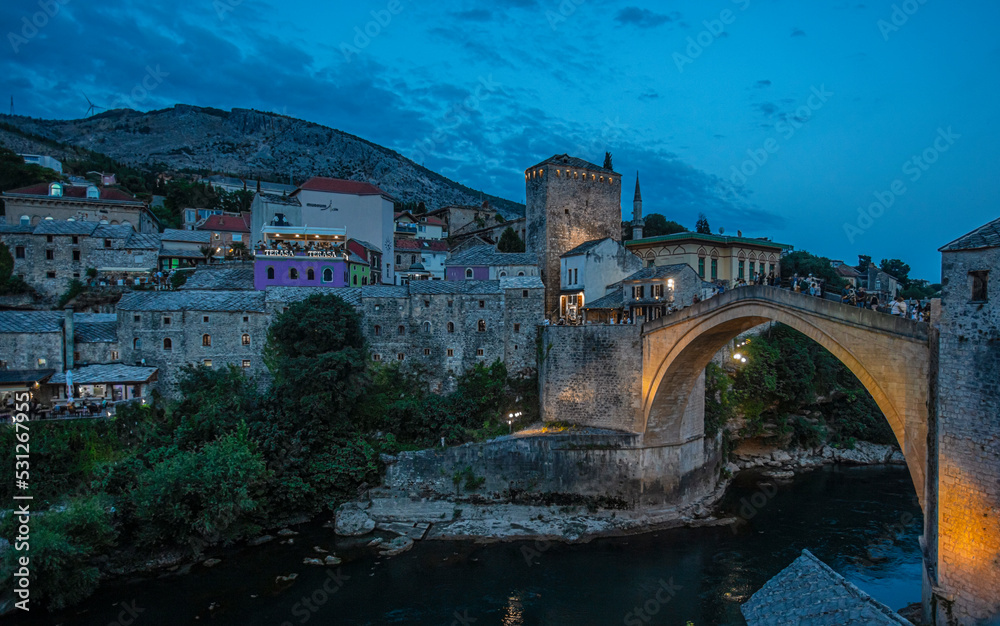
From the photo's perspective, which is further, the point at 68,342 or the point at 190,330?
the point at 190,330

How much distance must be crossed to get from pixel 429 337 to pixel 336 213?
1536 centimetres

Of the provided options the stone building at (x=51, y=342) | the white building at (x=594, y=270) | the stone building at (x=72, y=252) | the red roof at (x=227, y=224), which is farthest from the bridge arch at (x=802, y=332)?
the red roof at (x=227, y=224)

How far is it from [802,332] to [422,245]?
36500mm

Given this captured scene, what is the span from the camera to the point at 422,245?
49.2m

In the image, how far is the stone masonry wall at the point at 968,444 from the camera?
10.4m

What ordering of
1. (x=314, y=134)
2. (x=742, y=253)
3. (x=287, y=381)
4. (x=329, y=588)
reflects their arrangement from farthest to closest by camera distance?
(x=314, y=134) → (x=742, y=253) → (x=287, y=381) → (x=329, y=588)

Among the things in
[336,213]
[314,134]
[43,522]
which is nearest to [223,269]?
[336,213]

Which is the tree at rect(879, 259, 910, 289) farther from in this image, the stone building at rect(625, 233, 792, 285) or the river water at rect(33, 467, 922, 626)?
the river water at rect(33, 467, 922, 626)

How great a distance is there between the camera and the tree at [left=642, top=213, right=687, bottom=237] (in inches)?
2083

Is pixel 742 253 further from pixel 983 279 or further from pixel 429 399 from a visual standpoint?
pixel 983 279

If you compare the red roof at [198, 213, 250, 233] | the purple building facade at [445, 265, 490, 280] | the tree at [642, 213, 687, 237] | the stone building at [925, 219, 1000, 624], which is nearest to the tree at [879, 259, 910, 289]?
the tree at [642, 213, 687, 237]

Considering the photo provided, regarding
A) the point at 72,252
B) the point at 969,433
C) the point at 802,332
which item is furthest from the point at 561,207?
the point at 72,252

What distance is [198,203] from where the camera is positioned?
2067 inches

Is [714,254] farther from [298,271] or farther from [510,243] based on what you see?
[298,271]
